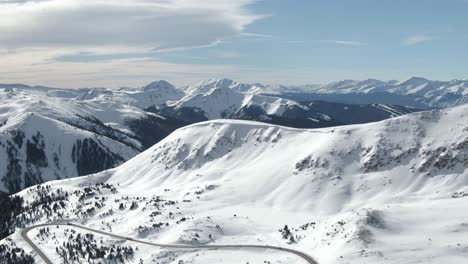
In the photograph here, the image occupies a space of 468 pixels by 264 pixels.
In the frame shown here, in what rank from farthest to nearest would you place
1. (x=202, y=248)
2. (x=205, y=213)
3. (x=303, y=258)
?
(x=205, y=213) → (x=202, y=248) → (x=303, y=258)

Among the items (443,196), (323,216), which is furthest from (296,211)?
(443,196)

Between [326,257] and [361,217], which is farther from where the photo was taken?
[361,217]

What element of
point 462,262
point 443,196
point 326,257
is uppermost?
point 443,196

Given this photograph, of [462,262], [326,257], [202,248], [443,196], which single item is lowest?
[202,248]

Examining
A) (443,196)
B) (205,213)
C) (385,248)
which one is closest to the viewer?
(385,248)

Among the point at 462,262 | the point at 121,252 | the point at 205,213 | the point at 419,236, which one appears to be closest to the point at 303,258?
the point at 419,236

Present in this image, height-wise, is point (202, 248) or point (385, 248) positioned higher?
point (385, 248)

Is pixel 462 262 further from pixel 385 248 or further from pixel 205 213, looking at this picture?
pixel 205 213

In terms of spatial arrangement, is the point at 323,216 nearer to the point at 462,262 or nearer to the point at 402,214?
the point at 402,214

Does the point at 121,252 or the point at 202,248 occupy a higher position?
the point at 202,248
